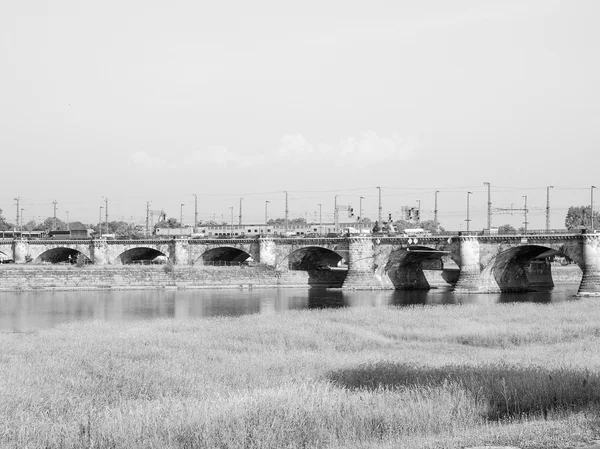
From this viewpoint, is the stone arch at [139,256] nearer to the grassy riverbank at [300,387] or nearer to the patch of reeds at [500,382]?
the grassy riverbank at [300,387]

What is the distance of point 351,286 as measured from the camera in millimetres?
97062

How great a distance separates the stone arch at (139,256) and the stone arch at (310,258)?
20.5 meters

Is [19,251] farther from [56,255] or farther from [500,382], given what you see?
[500,382]

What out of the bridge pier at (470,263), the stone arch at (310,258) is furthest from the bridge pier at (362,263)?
the bridge pier at (470,263)

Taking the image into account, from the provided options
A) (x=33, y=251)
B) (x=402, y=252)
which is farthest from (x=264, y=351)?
(x=33, y=251)

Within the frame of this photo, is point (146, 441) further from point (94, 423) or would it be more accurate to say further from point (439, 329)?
point (439, 329)

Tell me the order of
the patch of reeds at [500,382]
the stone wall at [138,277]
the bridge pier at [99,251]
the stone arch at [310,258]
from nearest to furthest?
the patch of reeds at [500,382] → the stone wall at [138,277] → the stone arch at [310,258] → the bridge pier at [99,251]

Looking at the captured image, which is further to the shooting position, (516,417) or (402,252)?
(402,252)

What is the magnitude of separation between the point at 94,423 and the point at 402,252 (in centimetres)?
8466

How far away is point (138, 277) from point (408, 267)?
39287mm

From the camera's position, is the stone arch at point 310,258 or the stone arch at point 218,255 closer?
the stone arch at point 310,258

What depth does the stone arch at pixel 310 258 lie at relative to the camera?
108262 millimetres

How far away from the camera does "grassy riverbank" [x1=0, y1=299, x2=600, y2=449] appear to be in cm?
1502

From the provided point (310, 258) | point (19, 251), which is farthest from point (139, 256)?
point (310, 258)
